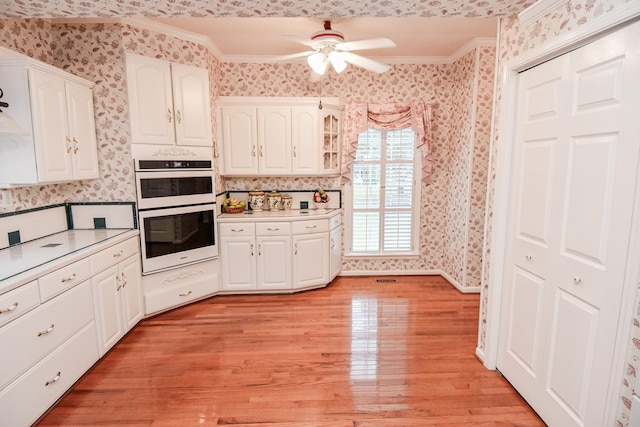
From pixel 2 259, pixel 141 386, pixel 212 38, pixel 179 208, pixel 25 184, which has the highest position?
pixel 212 38

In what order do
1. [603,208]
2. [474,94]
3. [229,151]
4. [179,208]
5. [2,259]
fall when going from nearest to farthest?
1. [603,208]
2. [2,259]
3. [179,208]
4. [474,94]
5. [229,151]

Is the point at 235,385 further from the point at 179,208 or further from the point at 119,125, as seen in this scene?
the point at 119,125

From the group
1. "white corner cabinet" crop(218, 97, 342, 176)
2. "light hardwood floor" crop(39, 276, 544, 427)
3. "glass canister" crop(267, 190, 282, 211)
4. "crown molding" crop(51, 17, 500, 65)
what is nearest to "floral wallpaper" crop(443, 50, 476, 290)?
"crown molding" crop(51, 17, 500, 65)

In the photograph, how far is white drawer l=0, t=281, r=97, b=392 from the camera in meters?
1.72

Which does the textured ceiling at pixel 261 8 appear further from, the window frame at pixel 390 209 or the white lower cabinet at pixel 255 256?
the window frame at pixel 390 209

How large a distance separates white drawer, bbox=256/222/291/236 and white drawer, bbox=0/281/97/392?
1.72 m

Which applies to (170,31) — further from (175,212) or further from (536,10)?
(536,10)

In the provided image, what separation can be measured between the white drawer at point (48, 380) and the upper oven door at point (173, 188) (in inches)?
47.0

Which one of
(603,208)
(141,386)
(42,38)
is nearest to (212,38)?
(42,38)

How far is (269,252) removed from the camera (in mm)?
3779

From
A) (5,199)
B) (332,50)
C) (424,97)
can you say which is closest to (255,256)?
(5,199)

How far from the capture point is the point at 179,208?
3.31 m

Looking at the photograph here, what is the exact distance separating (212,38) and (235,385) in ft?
11.0

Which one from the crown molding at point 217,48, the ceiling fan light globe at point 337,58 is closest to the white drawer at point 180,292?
the crown molding at point 217,48
